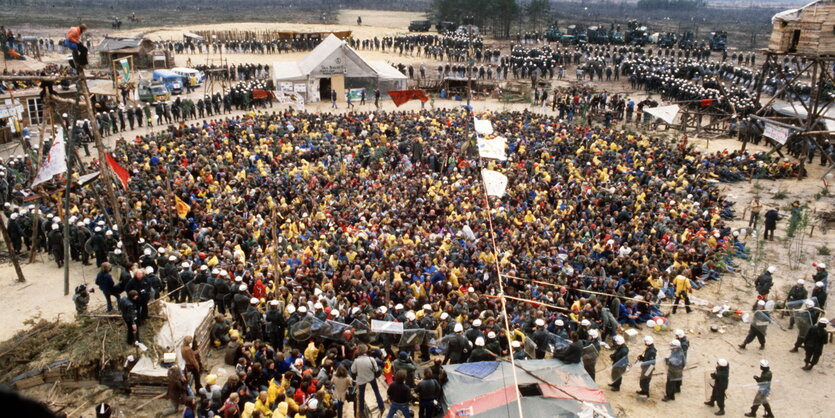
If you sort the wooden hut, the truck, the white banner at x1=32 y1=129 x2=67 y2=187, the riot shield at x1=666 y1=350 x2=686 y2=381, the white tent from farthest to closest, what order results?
the truck
the white tent
the wooden hut
the white banner at x1=32 y1=129 x2=67 y2=187
the riot shield at x1=666 y1=350 x2=686 y2=381

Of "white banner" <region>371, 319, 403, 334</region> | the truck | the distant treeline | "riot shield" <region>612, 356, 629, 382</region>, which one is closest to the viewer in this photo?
"riot shield" <region>612, 356, 629, 382</region>

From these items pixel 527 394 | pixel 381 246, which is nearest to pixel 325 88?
pixel 381 246

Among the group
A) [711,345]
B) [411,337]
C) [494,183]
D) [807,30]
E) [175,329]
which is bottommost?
[711,345]

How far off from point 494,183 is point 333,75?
21210mm

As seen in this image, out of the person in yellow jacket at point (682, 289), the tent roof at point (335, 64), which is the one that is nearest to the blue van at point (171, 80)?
the tent roof at point (335, 64)

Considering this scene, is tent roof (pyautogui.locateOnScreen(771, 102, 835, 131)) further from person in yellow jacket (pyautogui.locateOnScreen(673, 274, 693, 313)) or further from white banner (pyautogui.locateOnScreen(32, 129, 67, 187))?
white banner (pyautogui.locateOnScreen(32, 129, 67, 187))

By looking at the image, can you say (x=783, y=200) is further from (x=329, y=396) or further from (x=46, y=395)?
(x=46, y=395)

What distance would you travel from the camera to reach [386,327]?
37.5 feet

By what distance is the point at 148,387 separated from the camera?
10398 mm

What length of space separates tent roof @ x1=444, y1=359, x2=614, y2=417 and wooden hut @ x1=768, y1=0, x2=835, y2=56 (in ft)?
63.1

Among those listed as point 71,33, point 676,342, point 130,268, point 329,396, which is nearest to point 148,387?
point 329,396

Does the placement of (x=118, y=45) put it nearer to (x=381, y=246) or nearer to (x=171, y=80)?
(x=171, y=80)

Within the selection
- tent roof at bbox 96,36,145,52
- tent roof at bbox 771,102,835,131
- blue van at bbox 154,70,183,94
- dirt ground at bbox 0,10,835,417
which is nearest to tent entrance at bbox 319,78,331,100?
blue van at bbox 154,70,183,94

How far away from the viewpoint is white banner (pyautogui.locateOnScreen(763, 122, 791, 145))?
21594mm
